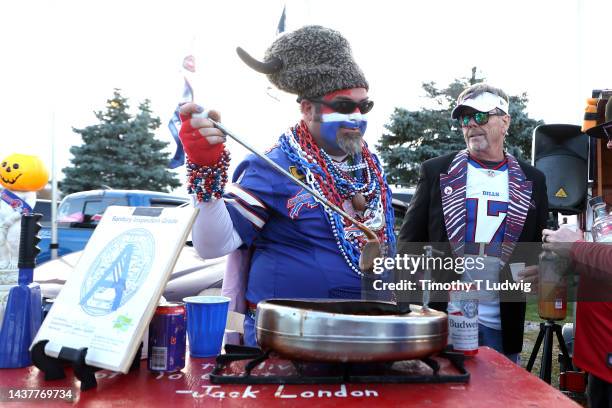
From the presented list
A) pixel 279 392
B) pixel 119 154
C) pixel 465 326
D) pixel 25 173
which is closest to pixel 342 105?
pixel 465 326

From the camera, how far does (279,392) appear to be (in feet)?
3.51

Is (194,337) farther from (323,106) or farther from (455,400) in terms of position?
(323,106)

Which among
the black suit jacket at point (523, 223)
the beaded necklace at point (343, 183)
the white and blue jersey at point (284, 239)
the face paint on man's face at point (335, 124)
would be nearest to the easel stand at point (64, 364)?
the white and blue jersey at point (284, 239)

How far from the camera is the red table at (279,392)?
3.37 ft

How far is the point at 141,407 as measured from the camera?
1.00m

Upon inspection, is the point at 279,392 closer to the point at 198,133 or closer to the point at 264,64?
the point at 198,133

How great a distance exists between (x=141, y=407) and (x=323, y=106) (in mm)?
1271

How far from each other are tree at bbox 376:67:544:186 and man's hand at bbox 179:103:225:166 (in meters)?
13.8

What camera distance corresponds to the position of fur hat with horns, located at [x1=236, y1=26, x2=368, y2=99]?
194cm

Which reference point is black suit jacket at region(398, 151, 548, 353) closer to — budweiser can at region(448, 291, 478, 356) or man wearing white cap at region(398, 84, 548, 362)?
man wearing white cap at region(398, 84, 548, 362)

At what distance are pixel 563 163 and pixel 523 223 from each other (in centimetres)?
114

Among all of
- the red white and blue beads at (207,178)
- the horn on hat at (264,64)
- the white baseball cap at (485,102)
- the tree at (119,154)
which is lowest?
the red white and blue beads at (207,178)

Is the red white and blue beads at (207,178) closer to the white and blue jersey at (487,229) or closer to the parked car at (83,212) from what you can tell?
the white and blue jersey at (487,229)

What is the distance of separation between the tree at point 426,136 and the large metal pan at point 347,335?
14.0 meters
